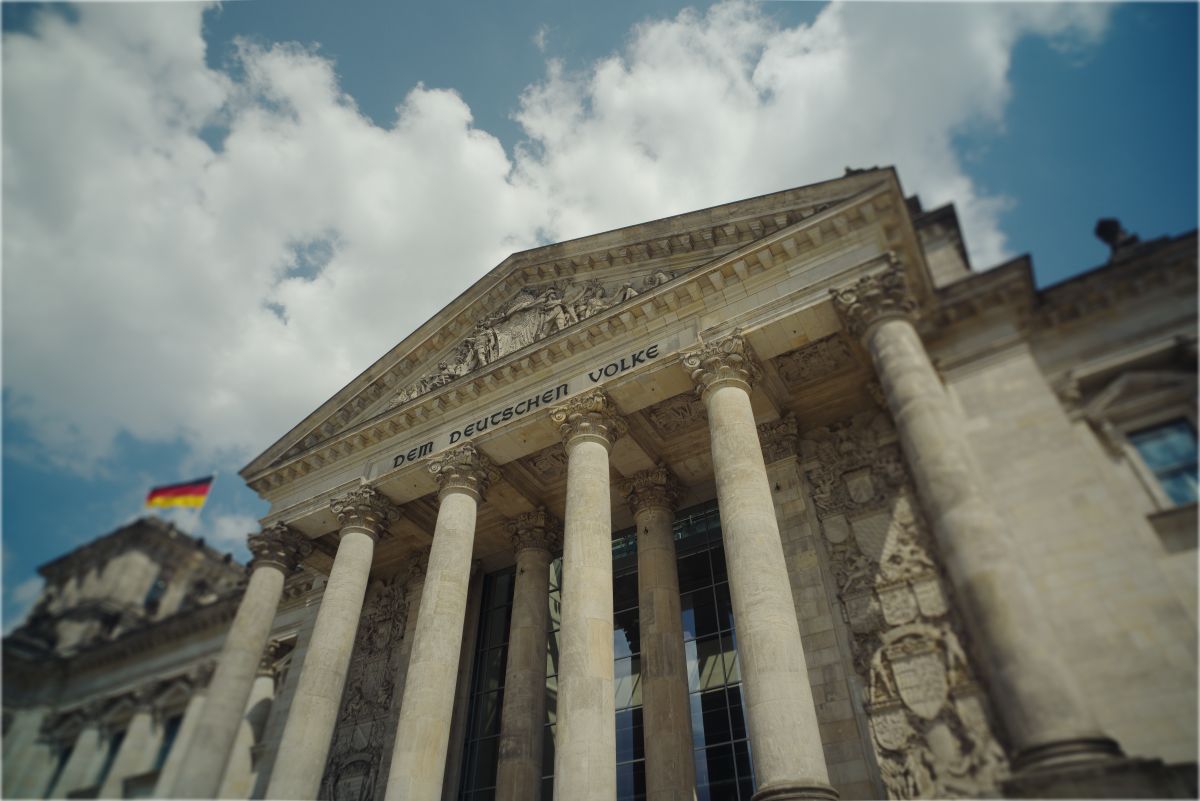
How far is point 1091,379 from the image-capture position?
1320 cm

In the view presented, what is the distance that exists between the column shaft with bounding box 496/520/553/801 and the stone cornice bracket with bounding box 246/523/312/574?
22.4 feet

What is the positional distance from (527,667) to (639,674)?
2809 millimetres

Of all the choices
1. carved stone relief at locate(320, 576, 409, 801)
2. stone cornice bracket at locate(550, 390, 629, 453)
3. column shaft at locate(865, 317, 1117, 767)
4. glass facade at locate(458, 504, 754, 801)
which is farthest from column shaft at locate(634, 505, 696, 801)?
carved stone relief at locate(320, 576, 409, 801)

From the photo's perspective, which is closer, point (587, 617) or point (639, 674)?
point (587, 617)

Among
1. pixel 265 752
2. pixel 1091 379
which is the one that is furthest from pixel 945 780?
pixel 265 752

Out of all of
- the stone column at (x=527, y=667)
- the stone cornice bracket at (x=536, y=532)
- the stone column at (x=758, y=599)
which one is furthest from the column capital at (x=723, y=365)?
the stone column at (x=527, y=667)

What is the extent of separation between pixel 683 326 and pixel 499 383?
535 cm

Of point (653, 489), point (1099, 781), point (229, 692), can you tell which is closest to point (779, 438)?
point (653, 489)

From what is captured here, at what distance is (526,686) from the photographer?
17.1 meters

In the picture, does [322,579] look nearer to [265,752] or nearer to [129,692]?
[265,752]

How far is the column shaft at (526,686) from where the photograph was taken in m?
15.8

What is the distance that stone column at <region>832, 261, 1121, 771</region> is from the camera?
8406 mm

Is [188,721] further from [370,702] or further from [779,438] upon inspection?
[779,438]

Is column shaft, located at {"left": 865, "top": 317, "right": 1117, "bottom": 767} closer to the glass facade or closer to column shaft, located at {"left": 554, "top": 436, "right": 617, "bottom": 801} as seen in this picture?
column shaft, located at {"left": 554, "top": 436, "right": 617, "bottom": 801}
